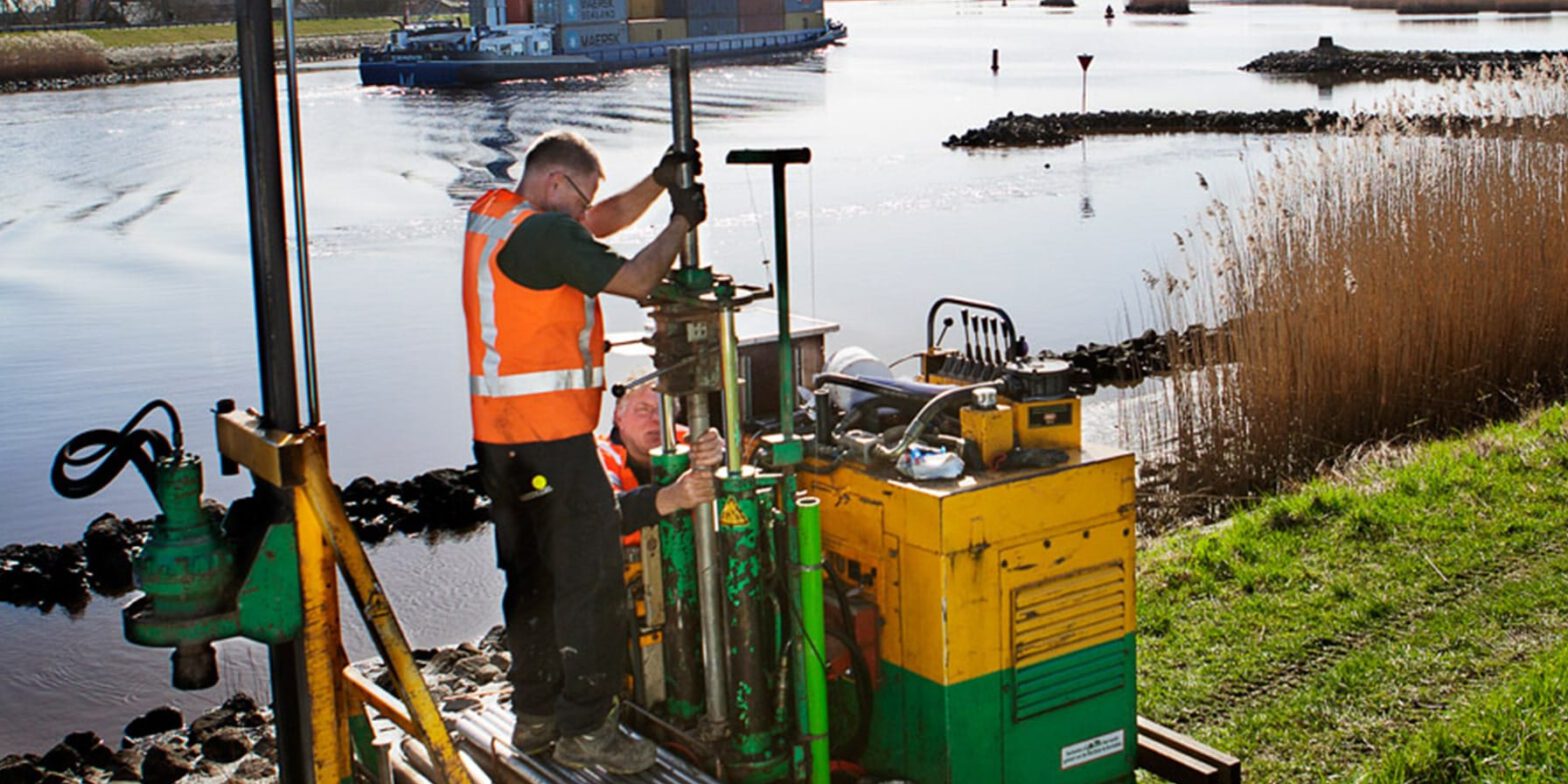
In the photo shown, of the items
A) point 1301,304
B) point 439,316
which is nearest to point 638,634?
point 1301,304

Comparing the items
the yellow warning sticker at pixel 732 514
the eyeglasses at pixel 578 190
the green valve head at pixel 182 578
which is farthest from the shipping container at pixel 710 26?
the green valve head at pixel 182 578

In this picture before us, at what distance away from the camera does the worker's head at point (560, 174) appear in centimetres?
385

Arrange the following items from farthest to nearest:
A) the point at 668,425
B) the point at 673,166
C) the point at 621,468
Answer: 1. the point at 621,468
2. the point at 668,425
3. the point at 673,166

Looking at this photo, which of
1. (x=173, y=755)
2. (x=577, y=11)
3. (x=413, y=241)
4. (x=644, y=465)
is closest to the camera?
(x=644, y=465)

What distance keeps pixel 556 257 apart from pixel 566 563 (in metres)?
0.75

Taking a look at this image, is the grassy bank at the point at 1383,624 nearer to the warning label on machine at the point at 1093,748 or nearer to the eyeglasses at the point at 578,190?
the warning label on machine at the point at 1093,748

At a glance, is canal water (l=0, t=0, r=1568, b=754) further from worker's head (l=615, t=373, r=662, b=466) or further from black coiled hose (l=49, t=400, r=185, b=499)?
black coiled hose (l=49, t=400, r=185, b=499)

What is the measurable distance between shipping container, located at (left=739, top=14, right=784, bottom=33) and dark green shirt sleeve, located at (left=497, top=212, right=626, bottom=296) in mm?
56700

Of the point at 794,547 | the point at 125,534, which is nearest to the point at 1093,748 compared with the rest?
the point at 794,547

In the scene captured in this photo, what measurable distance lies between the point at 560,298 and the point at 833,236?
56.9 feet

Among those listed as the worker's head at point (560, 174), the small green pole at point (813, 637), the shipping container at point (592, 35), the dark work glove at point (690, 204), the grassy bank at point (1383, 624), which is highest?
the shipping container at point (592, 35)

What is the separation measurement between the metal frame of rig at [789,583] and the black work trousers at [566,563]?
0.55 ft

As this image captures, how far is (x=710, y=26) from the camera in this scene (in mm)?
57906

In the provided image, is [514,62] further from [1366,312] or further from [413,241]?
[1366,312]
